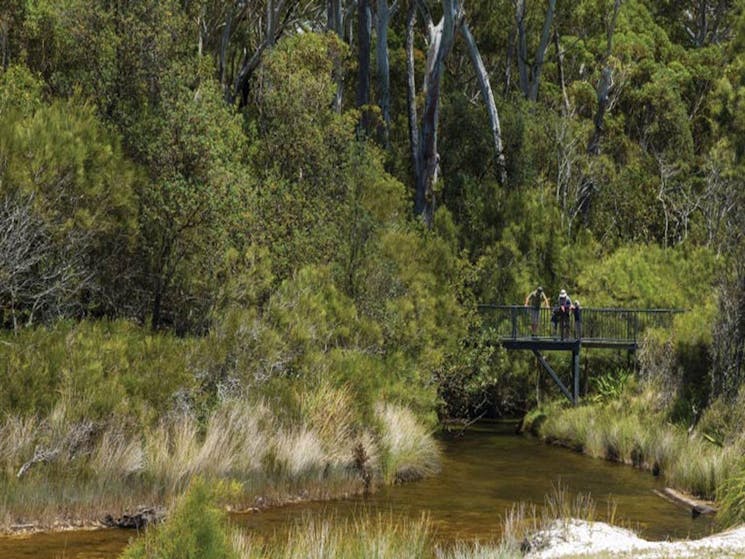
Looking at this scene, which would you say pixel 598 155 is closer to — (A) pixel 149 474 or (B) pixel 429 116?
(B) pixel 429 116

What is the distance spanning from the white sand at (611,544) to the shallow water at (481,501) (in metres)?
2.38

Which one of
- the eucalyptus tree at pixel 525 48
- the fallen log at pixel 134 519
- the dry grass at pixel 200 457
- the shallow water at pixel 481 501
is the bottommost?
the shallow water at pixel 481 501

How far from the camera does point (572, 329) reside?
35.9m

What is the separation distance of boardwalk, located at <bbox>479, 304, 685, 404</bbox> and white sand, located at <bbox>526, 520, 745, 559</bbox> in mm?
19469

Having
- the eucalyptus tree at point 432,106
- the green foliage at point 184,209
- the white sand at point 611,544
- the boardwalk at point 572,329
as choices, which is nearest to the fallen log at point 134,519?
the white sand at point 611,544

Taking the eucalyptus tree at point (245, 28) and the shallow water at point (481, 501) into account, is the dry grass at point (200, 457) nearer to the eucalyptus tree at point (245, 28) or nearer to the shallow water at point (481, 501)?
the shallow water at point (481, 501)

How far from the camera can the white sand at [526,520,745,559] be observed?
440 inches

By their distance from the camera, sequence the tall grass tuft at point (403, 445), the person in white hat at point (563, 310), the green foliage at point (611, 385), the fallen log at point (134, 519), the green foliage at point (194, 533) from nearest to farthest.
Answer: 1. the green foliage at point (194, 533)
2. the fallen log at point (134, 519)
3. the tall grass tuft at point (403, 445)
4. the green foliage at point (611, 385)
5. the person in white hat at point (563, 310)

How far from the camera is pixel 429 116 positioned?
38062mm

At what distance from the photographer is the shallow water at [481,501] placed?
14898 mm

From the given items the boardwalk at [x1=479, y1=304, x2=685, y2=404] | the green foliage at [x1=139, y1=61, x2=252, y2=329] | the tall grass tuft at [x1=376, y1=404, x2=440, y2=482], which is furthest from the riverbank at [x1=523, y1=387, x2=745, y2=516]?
the green foliage at [x1=139, y1=61, x2=252, y2=329]

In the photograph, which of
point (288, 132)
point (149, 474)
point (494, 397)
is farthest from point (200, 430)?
point (494, 397)

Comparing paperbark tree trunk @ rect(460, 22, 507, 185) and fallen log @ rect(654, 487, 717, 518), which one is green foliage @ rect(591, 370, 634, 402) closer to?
fallen log @ rect(654, 487, 717, 518)

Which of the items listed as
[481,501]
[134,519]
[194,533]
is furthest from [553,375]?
[194,533]
